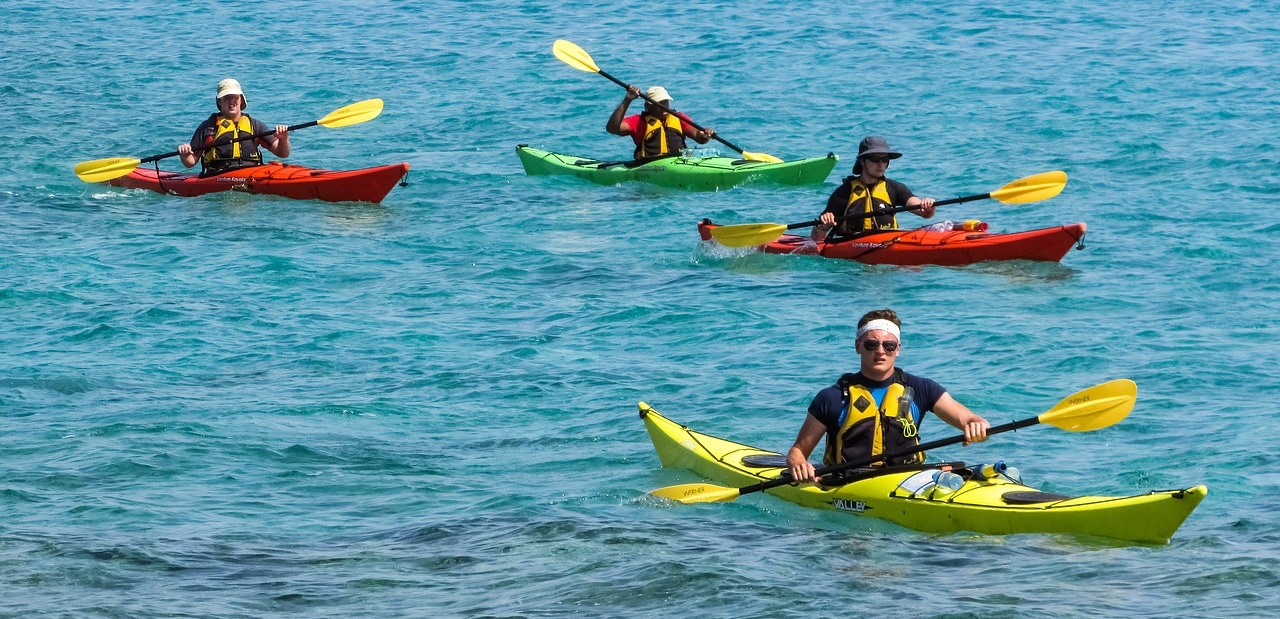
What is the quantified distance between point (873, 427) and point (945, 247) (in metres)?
6.01

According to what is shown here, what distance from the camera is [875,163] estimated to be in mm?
12852

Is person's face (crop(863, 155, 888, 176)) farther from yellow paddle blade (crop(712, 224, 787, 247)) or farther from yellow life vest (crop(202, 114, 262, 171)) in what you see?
yellow life vest (crop(202, 114, 262, 171))

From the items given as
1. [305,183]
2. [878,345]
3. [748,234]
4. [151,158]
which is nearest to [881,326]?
[878,345]

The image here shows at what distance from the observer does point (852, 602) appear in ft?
22.4

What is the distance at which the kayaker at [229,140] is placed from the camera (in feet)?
52.0

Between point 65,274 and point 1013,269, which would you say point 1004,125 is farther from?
point 65,274

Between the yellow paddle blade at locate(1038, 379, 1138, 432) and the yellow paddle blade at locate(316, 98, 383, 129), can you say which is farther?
the yellow paddle blade at locate(316, 98, 383, 129)

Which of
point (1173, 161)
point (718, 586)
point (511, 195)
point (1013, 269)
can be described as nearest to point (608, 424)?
point (718, 586)

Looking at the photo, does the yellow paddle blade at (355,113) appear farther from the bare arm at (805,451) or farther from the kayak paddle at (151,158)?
the bare arm at (805,451)

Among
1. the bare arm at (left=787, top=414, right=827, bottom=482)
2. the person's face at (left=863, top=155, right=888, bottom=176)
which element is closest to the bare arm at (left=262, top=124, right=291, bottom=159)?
the person's face at (left=863, top=155, right=888, bottom=176)

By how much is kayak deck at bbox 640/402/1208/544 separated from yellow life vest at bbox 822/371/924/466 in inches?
4.8

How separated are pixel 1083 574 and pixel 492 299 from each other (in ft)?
23.2

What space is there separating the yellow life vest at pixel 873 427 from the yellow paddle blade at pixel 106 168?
10815 mm

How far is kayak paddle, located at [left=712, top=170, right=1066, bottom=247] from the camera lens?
13.0m
